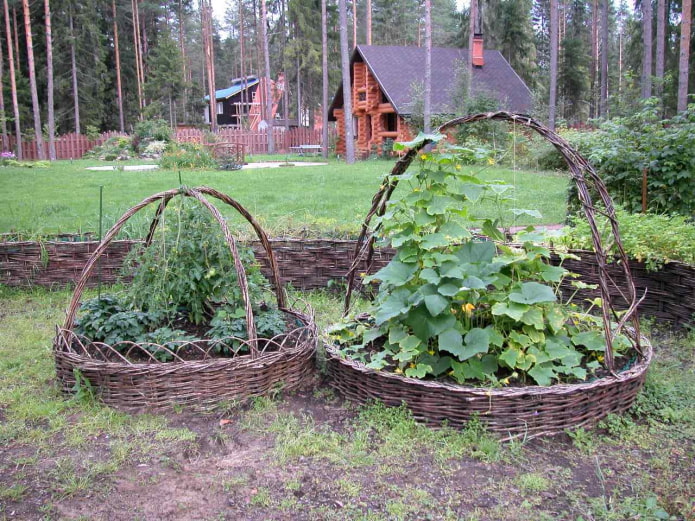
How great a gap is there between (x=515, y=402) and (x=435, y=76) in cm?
2477

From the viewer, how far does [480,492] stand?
2375 mm

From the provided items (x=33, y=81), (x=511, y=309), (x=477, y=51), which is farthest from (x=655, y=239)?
(x=33, y=81)

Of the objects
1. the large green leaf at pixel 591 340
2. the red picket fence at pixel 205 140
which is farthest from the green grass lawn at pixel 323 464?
the red picket fence at pixel 205 140

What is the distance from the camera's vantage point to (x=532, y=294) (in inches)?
116

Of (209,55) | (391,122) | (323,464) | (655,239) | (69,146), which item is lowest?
(323,464)

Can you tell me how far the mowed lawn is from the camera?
6.55m

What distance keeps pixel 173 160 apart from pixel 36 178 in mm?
3936

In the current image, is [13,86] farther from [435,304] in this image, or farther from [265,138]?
[435,304]

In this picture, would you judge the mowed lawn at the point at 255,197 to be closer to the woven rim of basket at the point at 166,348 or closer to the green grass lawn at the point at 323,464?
the woven rim of basket at the point at 166,348

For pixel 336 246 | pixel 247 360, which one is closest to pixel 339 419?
pixel 247 360

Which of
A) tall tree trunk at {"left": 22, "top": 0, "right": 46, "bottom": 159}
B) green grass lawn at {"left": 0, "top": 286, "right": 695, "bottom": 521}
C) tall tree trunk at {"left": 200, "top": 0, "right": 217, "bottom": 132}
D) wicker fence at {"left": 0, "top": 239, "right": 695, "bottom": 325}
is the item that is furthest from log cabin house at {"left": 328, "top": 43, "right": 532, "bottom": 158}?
green grass lawn at {"left": 0, "top": 286, "right": 695, "bottom": 521}

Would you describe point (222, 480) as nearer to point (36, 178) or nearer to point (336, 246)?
point (336, 246)

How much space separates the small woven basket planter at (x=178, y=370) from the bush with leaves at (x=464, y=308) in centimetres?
43

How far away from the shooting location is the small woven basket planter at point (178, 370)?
9.97 feet
